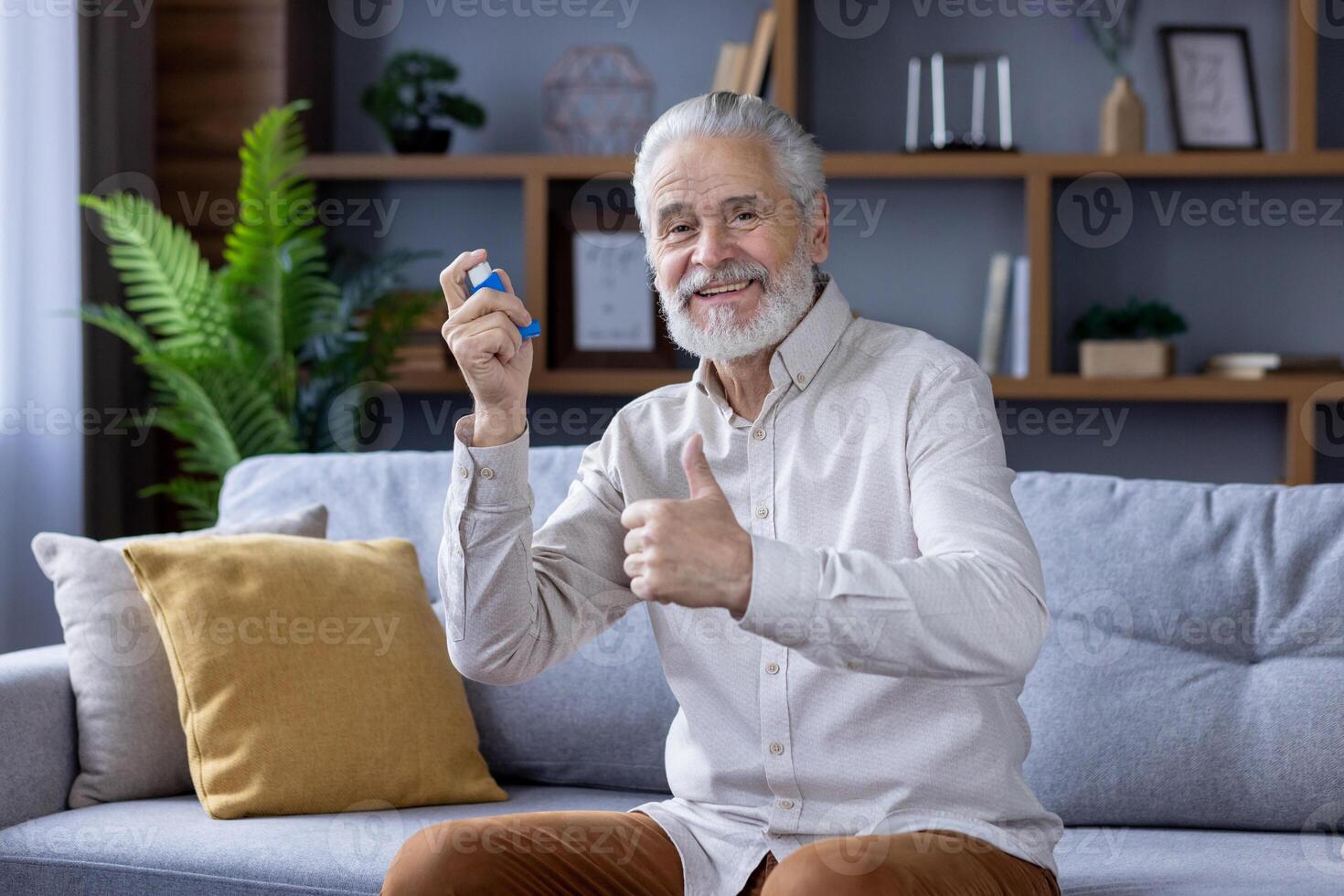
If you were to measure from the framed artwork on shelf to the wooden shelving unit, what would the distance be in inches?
2.4

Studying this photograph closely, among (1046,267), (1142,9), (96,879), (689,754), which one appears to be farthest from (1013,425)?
(96,879)

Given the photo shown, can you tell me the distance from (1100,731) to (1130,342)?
1.60 metres

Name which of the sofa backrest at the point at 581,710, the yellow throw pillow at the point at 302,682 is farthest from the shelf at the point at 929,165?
the yellow throw pillow at the point at 302,682

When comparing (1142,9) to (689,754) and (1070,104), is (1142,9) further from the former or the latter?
(689,754)

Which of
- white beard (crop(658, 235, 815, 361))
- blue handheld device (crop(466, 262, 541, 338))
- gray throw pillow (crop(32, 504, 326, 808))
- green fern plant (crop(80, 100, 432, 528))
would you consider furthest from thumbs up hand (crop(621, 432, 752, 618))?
green fern plant (crop(80, 100, 432, 528))

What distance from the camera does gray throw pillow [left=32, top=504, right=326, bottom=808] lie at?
72.4 inches

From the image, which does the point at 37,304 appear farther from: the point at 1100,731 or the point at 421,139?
the point at 1100,731

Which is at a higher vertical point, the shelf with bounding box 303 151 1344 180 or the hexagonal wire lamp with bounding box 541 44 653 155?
the hexagonal wire lamp with bounding box 541 44 653 155

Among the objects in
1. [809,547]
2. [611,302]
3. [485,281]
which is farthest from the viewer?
[611,302]

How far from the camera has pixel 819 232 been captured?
162 centimetres

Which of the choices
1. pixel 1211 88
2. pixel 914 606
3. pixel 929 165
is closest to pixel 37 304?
pixel 929 165

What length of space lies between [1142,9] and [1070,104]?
0.28 meters

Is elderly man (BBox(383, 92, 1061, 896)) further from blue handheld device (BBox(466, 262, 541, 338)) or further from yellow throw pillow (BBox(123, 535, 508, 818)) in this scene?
yellow throw pillow (BBox(123, 535, 508, 818))

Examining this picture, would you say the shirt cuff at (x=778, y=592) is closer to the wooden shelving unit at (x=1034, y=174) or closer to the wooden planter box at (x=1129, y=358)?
the wooden shelving unit at (x=1034, y=174)
